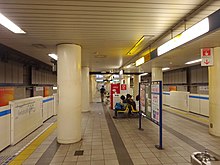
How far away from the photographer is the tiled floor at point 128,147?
12.5ft

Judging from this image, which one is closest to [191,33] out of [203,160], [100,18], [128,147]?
[100,18]

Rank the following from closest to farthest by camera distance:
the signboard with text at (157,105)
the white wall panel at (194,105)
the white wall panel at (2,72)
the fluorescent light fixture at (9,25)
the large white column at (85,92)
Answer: the fluorescent light fixture at (9,25)
the signboard with text at (157,105)
the white wall panel at (2,72)
the white wall panel at (194,105)
the large white column at (85,92)

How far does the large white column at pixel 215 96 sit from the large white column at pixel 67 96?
168 inches

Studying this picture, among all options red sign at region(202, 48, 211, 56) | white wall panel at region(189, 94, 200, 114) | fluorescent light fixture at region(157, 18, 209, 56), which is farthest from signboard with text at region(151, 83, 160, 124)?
white wall panel at region(189, 94, 200, 114)

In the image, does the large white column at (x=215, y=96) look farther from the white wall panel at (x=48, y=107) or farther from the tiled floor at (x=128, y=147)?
the white wall panel at (x=48, y=107)

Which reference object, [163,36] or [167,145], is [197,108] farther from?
[163,36]

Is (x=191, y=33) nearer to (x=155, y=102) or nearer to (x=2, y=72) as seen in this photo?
(x=155, y=102)

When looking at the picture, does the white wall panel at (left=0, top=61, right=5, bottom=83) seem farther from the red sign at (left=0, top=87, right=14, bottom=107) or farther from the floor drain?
the floor drain

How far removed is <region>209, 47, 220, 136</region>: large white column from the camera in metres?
5.46

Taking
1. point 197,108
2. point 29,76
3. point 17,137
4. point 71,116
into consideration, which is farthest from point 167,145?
point 29,76

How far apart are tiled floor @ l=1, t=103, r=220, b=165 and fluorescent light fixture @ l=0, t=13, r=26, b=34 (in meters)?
2.90

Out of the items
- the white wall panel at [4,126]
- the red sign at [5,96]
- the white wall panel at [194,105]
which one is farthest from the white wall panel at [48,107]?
the white wall panel at [194,105]

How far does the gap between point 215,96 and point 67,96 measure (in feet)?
15.1

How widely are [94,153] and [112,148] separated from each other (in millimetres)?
539
